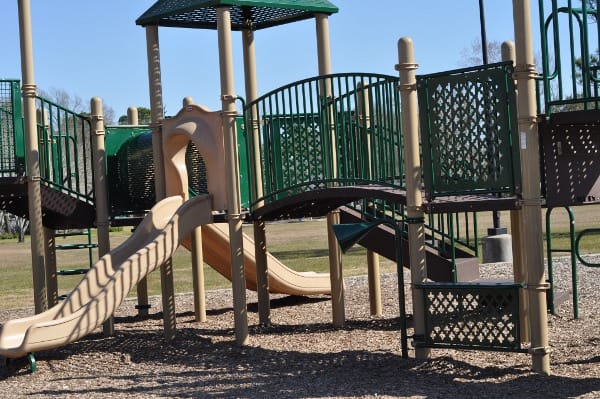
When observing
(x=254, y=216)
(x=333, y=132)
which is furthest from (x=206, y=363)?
(x=333, y=132)

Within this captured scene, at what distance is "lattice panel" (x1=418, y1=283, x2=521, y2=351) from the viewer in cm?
838

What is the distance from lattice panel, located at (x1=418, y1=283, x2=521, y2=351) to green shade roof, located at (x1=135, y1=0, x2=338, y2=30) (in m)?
4.15

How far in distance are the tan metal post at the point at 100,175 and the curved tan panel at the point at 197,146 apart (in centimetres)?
76

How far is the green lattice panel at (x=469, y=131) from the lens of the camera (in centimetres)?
841

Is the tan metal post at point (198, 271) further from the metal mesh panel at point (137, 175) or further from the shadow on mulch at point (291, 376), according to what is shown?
the shadow on mulch at point (291, 376)

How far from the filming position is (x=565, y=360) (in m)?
8.80

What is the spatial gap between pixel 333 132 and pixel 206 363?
2.73 metres

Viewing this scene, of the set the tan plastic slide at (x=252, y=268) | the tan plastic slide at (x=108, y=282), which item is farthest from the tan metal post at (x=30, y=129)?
the tan plastic slide at (x=252, y=268)

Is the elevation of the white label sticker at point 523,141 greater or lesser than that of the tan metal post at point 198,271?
greater

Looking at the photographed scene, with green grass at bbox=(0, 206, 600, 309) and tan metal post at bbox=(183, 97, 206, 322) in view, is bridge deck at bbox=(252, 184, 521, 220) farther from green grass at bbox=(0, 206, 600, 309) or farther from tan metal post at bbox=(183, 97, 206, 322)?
green grass at bbox=(0, 206, 600, 309)

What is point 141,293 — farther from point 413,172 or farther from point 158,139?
point 413,172

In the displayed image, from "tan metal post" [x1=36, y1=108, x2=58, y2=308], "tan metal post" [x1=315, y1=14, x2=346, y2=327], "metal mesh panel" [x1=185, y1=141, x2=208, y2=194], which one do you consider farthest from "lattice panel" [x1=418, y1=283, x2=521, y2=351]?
"tan metal post" [x1=36, y1=108, x2=58, y2=308]

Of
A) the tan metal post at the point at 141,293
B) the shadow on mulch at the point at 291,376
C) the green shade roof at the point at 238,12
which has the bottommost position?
the shadow on mulch at the point at 291,376

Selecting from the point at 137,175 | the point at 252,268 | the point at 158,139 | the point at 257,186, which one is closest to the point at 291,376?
the point at 257,186
